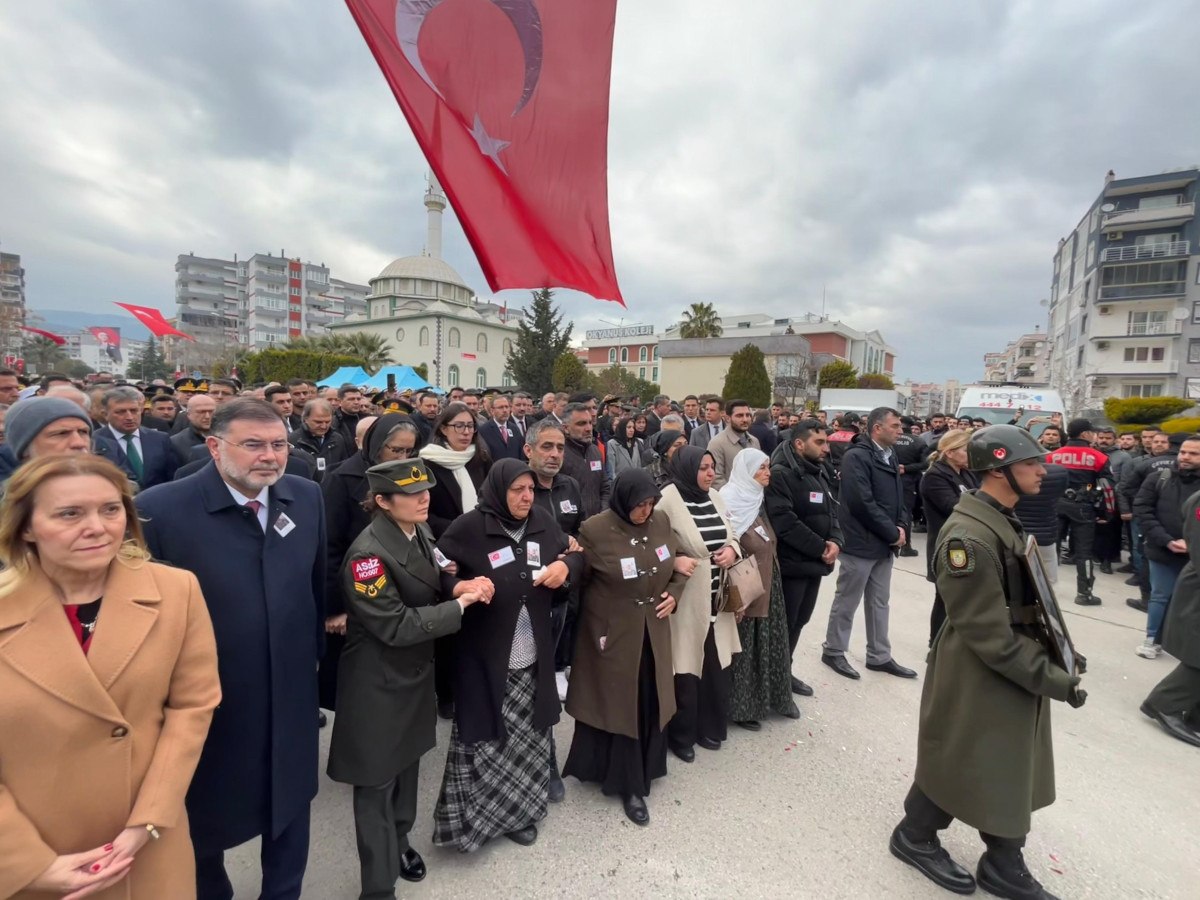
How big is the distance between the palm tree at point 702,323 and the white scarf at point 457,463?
60939mm

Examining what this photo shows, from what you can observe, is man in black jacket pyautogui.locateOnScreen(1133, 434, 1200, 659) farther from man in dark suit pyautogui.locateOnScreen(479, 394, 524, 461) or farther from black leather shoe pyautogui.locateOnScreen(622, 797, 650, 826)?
man in dark suit pyautogui.locateOnScreen(479, 394, 524, 461)

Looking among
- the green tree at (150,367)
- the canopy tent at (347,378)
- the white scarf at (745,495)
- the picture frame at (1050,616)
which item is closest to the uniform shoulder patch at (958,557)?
the picture frame at (1050,616)

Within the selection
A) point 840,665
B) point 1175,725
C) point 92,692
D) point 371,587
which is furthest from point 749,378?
point 92,692

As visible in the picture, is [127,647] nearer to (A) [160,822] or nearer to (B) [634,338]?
(A) [160,822]

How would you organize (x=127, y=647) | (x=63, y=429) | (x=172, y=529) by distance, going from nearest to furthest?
1. (x=127, y=647)
2. (x=172, y=529)
3. (x=63, y=429)

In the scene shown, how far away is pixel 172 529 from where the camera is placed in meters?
1.96

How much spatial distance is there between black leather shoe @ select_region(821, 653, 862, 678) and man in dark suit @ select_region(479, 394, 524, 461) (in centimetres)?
374

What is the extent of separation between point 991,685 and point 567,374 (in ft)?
141

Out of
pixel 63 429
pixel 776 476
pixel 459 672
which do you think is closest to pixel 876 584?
pixel 776 476

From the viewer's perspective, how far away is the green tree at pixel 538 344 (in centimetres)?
3966

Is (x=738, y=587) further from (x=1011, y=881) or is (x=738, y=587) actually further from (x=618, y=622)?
(x=1011, y=881)

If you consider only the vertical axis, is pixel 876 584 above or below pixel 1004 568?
below

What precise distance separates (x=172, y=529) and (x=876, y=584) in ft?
16.4

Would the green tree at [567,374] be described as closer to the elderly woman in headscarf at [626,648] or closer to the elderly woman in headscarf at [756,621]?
the elderly woman in headscarf at [756,621]
